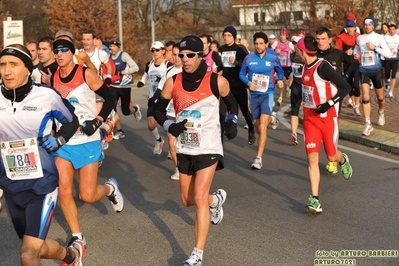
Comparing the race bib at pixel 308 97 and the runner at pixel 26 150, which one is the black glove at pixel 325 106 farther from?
the runner at pixel 26 150

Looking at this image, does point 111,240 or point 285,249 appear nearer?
point 285,249

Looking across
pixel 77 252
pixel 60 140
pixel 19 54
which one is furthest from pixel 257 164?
pixel 19 54

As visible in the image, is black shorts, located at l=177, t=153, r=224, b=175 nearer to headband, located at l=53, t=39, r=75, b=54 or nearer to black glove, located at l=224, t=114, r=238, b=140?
black glove, located at l=224, t=114, r=238, b=140

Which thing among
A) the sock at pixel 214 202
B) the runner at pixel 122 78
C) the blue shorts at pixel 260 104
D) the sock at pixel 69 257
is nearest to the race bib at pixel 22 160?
the sock at pixel 69 257

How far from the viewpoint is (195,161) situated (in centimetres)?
568

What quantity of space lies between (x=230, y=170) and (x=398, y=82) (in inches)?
643

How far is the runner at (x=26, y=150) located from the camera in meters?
4.57

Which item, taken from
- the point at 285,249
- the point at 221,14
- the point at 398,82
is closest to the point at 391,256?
the point at 285,249

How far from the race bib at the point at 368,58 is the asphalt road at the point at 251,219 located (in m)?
2.44

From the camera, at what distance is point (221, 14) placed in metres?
48.1

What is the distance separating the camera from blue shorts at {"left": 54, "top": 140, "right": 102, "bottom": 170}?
6.06 m

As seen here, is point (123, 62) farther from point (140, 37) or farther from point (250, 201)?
point (140, 37)

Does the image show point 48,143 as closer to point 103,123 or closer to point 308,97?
point 103,123

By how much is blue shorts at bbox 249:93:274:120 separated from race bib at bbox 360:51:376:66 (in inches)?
111
